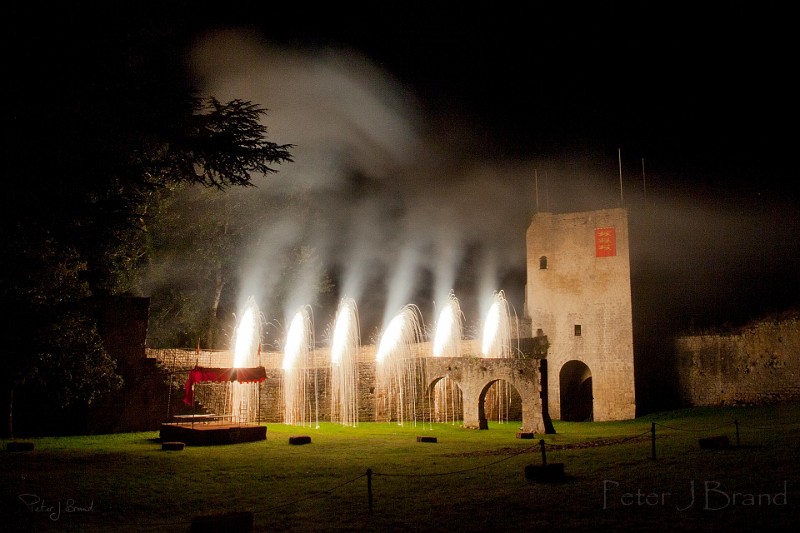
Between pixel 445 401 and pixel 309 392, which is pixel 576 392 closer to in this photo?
pixel 445 401

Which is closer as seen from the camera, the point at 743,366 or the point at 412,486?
the point at 412,486

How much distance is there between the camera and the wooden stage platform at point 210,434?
18.1 m

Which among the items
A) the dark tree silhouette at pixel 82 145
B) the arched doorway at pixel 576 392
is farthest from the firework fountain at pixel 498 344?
the dark tree silhouette at pixel 82 145

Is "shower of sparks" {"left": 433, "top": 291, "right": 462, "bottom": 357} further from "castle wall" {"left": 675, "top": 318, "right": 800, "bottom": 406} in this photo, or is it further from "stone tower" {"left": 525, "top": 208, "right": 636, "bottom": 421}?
"castle wall" {"left": 675, "top": 318, "right": 800, "bottom": 406}

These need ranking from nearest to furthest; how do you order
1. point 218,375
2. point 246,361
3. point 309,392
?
point 218,375, point 309,392, point 246,361

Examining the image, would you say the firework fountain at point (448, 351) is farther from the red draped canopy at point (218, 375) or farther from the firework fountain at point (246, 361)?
the red draped canopy at point (218, 375)

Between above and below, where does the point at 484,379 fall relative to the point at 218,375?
below

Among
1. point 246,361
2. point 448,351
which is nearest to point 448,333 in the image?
point 448,351

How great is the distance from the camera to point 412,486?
1094 centimetres

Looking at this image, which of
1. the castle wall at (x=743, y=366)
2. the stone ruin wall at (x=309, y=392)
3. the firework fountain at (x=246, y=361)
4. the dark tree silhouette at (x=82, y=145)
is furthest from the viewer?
the castle wall at (x=743, y=366)

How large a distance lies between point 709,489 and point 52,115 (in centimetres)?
1123

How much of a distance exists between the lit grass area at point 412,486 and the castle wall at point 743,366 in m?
10.4

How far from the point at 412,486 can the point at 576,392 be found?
24.0 metres

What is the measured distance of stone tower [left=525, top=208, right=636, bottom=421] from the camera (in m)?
30.5
